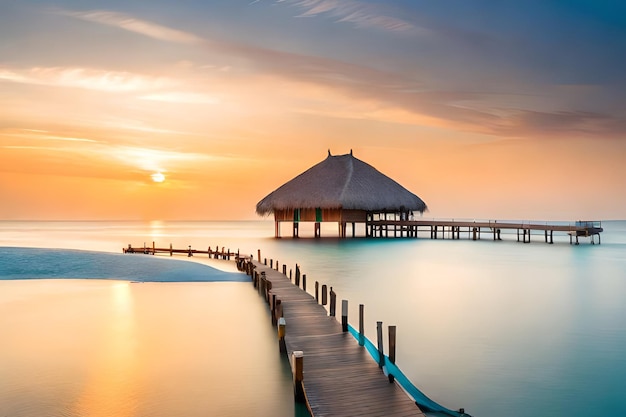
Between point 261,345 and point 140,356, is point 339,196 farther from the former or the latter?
point 140,356

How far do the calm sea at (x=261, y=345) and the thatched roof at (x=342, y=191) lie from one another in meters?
16.2

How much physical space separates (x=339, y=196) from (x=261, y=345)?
84.0 ft

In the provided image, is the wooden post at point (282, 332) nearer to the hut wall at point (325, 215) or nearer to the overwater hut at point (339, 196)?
the overwater hut at point (339, 196)

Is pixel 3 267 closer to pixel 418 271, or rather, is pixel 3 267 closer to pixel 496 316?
pixel 418 271

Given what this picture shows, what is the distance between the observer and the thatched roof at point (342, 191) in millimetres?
35309

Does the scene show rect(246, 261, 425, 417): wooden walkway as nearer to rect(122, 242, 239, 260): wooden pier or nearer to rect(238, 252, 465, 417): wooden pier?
rect(238, 252, 465, 417): wooden pier

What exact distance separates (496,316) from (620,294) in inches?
261

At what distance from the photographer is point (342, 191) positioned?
35.4 metres

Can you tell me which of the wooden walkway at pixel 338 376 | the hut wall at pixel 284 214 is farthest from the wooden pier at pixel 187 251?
the wooden walkway at pixel 338 376

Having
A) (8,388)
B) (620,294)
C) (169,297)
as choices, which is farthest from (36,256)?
(620,294)

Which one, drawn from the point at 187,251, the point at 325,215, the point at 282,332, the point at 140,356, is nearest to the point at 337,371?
the point at 282,332

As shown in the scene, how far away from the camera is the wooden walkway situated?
17.4 feet

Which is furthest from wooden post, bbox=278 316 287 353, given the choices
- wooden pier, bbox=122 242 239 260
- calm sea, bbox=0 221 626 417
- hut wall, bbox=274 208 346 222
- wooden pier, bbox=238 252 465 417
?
hut wall, bbox=274 208 346 222

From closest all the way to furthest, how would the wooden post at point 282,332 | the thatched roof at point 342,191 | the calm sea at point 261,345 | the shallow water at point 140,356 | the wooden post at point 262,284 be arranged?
the shallow water at point 140,356 → the calm sea at point 261,345 → the wooden post at point 282,332 → the wooden post at point 262,284 → the thatched roof at point 342,191
